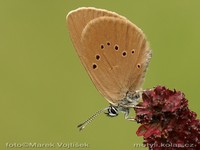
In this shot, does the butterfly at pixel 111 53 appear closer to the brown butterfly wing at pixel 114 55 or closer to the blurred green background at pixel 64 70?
the brown butterfly wing at pixel 114 55

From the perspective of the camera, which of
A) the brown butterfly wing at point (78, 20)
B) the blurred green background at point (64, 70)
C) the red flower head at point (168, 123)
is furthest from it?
the blurred green background at point (64, 70)

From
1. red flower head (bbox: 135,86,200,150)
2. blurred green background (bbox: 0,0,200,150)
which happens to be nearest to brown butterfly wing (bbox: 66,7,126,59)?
red flower head (bbox: 135,86,200,150)

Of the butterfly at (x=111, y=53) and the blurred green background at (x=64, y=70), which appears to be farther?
the blurred green background at (x=64, y=70)

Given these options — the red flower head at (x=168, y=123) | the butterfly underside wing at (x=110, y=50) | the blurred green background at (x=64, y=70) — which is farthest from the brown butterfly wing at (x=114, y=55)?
the blurred green background at (x=64, y=70)

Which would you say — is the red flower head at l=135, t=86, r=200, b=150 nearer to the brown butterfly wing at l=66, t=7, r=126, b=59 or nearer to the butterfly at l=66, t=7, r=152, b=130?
the butterfly at l=66, t=7, r=152, b=130

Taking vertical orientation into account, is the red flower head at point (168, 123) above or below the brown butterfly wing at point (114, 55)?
below

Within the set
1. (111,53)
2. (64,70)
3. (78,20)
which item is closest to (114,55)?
(111,53)
